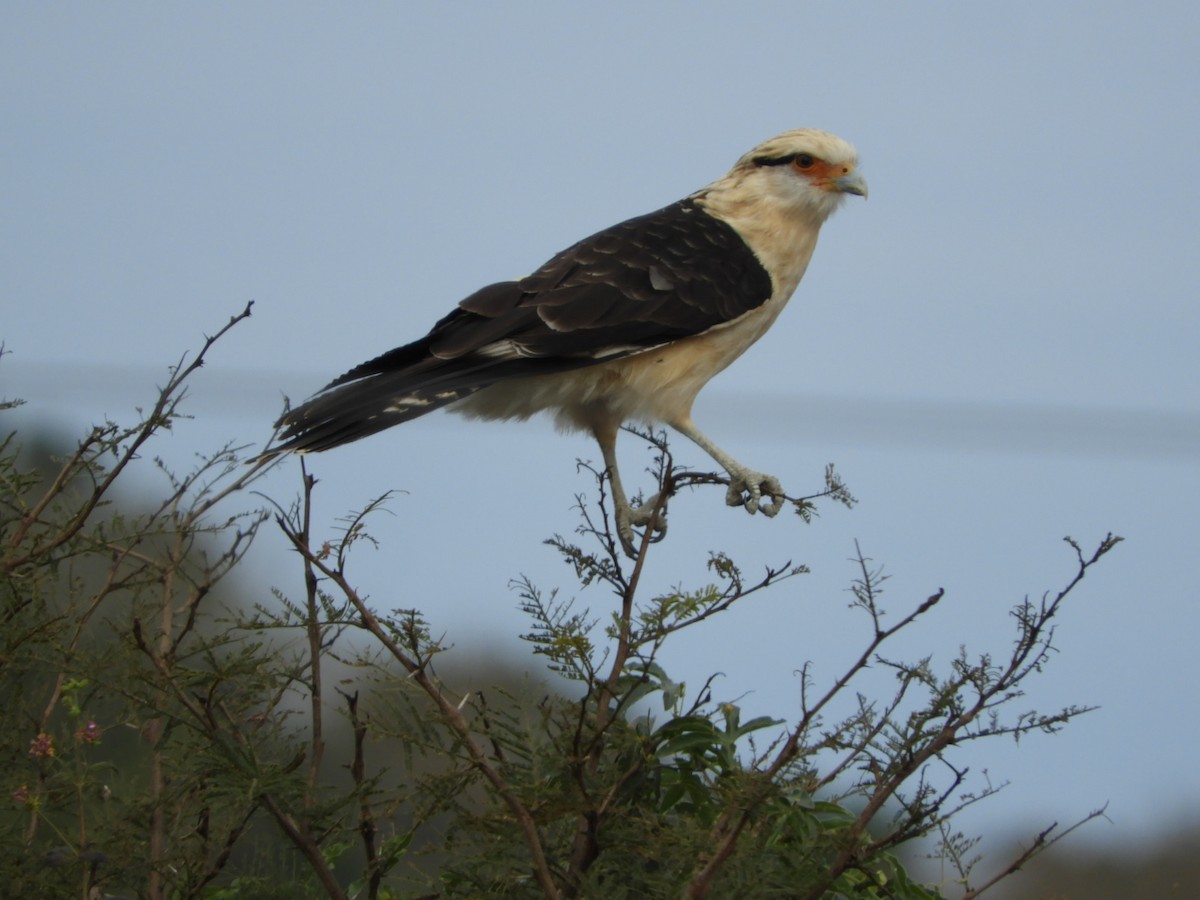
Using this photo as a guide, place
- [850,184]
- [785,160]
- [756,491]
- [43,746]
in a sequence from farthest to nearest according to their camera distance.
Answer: [785,160] → [850,184] → [756,491] → [43,746]

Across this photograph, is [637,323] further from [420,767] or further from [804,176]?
[420,767]

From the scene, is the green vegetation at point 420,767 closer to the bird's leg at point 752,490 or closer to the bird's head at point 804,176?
the bird's leg at point 752,490

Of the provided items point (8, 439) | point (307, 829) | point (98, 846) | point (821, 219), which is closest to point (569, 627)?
point (307, 829)

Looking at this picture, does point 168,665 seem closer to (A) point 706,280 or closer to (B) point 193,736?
(B) point 193,736

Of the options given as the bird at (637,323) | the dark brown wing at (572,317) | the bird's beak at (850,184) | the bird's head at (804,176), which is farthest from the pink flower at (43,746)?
the bird's beak at (850,184)

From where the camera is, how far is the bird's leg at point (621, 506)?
4.19 metres

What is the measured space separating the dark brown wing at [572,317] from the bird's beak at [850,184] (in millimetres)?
454

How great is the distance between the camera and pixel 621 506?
4.57 meters

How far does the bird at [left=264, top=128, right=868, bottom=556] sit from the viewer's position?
13.5 feet

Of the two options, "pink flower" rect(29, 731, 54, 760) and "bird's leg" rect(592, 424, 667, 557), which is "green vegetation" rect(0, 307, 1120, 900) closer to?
"pink flower" rect(29, 731, 54, 760)

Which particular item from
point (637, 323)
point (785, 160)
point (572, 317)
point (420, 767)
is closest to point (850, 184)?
point (785, 160)

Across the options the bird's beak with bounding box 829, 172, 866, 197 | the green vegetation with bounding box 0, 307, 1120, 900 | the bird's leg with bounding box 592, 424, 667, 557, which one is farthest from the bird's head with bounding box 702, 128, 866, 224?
the green vegetation with bounding box 0, 307, 1120, 900

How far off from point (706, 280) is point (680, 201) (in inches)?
38.3

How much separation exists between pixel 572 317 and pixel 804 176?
55.7 inches
